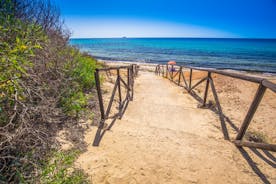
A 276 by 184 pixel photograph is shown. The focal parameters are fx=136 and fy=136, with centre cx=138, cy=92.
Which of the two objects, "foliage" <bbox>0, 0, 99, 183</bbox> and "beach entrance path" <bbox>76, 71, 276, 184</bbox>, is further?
"beach entrance path" <bbox>76, 71, 276, 184</bbox>

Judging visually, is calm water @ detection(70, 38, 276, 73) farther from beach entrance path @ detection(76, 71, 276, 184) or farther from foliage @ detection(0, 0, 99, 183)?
beach entrance path @ detection(76, 71, 276, 184)

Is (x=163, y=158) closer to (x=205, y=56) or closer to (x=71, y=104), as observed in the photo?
(x=71, y=104)

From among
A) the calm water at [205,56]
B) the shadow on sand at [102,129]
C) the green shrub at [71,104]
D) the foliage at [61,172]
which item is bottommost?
the shadow on sand at [102,129]

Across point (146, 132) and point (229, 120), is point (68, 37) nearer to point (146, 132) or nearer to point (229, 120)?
point (146, 132)

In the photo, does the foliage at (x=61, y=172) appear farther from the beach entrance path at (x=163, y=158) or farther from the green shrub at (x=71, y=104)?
the green shrub at (x=71, y=104)

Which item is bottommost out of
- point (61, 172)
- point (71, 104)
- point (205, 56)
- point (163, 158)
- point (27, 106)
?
point (163, 158)

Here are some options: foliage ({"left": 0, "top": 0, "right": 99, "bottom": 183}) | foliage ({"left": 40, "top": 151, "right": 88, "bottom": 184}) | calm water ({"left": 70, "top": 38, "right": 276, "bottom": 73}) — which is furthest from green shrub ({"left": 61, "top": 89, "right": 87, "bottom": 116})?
calm water ({"left": 70, "top": 38, "right": 276, "bottom": 73})

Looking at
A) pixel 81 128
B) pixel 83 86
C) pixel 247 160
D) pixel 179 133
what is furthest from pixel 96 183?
pixel 83 86

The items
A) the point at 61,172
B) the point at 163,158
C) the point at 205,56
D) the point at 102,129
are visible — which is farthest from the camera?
the point at 205,56

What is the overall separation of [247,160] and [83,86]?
416 cm

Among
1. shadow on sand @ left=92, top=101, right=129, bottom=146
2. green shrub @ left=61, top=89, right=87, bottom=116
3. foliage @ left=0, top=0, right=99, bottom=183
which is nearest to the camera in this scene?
foliage @ left=0, top=0, right=99, bottom=183

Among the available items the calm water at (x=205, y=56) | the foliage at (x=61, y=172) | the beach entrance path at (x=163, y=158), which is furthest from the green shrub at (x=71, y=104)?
Result: the calm water at (x=205, y=56)

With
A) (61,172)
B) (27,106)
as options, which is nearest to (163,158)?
(61,172)

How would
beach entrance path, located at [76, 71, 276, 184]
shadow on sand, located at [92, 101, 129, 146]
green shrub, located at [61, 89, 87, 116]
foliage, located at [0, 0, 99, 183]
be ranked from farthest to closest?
green shrub, located at [61, 89, 87, 116] → shadow on sand, located at [92, 101, 129, 146] → beach entrance path, located at [76, 71, 276, 184] → foliage, located at [0, 0, 99, 183]
